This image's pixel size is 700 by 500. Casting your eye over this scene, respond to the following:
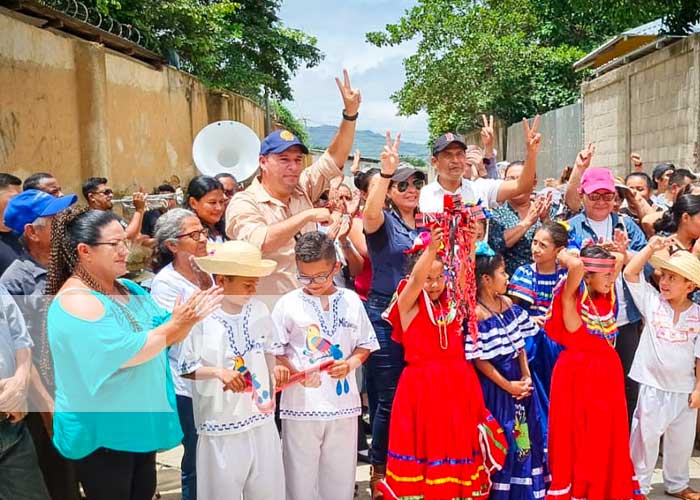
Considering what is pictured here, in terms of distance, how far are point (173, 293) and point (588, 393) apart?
7.18 ft

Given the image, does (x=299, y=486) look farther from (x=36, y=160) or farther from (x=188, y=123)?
(x=188, y=123)

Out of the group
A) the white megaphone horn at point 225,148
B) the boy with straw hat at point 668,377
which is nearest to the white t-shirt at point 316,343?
the boy with straw hat at point 668,377

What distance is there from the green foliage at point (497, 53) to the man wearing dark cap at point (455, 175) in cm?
1450

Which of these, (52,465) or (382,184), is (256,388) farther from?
(382,184)

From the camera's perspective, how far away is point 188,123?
14.9 m

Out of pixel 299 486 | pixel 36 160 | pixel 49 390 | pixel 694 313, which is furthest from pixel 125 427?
pixel 36 160

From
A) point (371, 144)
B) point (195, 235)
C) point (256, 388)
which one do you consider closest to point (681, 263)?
point (256, 388)

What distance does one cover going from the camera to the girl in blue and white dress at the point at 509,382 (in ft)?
11.5

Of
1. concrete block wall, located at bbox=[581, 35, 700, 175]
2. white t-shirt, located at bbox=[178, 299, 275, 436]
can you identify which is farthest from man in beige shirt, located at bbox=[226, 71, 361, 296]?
concrete block wall, located at bbox=[581, 35, 700, 175]

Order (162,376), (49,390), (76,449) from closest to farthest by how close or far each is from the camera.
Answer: (76,449), (162,376), (49,390)

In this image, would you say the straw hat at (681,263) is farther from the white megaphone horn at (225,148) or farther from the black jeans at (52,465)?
the white megaphone horn at (225,148)

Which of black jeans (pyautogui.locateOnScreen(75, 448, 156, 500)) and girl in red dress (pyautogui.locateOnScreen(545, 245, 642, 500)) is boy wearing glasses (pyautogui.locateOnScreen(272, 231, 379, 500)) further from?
girl in red dress (pyautogui.locateOnScreen(545, 245, 642, 500))

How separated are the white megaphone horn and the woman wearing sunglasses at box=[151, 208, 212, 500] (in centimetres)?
554

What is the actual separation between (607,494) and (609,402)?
47cm
